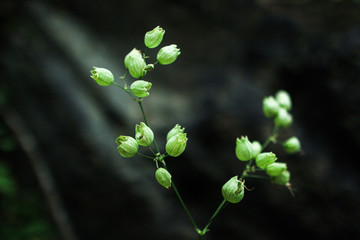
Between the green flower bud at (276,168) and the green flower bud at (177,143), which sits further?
the green flower bud at (276,168)

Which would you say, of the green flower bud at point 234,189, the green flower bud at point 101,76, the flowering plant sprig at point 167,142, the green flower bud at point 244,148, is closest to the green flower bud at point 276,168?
→ the flowering plant sprig at point 167,142

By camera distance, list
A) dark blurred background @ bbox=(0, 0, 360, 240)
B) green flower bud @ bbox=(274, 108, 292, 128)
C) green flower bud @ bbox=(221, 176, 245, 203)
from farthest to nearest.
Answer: dark blurred background @ bbox=(0, 0, 360, 240)
green flower bud @ bbox=(274, 108, 292, 128)
green flower bud @ bbox=(221, 176, 245, 203)

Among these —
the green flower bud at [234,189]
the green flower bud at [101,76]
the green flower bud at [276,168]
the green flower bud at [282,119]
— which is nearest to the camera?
the green flower bud at [234,189]

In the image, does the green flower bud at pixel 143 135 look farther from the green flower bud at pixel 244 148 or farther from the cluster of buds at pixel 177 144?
the green flower bud at pixel 244 148

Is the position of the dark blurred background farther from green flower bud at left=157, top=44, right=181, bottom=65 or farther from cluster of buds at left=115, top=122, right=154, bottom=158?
cluster of buds at left=115, top=122, right=154, bottom=158

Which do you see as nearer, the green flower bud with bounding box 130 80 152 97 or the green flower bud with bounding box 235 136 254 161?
the green flower bud with bounding box 130 80 152 97

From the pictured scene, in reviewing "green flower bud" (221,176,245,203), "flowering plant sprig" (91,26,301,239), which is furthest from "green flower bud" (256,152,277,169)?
"green flower bud" (221,176,245,203)

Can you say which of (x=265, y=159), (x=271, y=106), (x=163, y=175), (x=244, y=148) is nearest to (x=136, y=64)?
(x=163, y=175)
